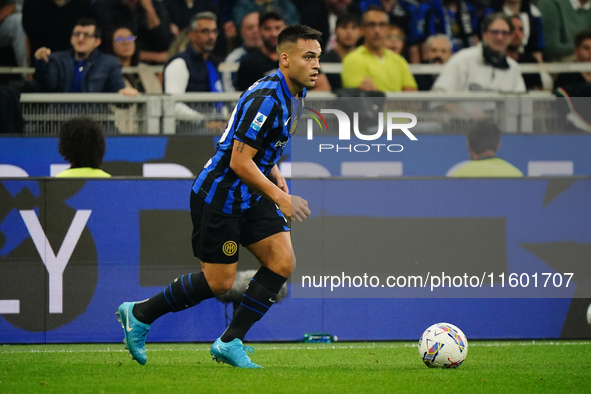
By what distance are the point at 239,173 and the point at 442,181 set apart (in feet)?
10.5

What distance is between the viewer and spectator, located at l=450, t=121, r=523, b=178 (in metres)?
9.12

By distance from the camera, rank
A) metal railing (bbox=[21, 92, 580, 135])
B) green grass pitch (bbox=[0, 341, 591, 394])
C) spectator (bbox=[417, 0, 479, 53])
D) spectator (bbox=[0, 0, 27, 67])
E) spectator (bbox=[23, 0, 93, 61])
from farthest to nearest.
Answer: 1. spectator (bbox=[417, 0, 479, 53])
2. spectator (bbox=[0, 0, 27, 67])
3. spectator (bbox=[23, 0, 93, 61])
4. metal railing (bbox=[21, 92, 580, 135])
5. green grass pitch (bbox=[0, 341, 591, 394])

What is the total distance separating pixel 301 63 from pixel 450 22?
7.80 metres

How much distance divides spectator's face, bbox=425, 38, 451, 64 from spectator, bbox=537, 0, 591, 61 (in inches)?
59.9

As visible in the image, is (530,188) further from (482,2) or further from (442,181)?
(482,2)

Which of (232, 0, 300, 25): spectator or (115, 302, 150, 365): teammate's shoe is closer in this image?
(115, 302, 150, 365): teammate's shoe

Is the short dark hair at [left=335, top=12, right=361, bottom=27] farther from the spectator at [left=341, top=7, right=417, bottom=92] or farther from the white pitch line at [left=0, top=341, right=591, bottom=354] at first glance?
the white pitch line at [left=0, top=341, right=591, bottom=354]

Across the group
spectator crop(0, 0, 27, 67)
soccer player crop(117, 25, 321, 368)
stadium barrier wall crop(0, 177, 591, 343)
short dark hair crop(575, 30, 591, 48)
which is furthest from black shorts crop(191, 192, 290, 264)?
short dark hair crop(575, 30, 591, 48)

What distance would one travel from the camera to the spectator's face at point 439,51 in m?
12.6

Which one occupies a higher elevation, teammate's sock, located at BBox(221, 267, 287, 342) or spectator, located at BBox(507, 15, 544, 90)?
spectator, located at BBox(507, 15, 544, 90)

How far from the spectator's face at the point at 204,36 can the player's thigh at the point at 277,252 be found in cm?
536

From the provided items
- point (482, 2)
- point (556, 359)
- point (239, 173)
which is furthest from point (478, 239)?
point (482, 2)

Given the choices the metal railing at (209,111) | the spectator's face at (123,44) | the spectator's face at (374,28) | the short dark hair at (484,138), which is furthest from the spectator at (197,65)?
the short dark hair at (484,138)

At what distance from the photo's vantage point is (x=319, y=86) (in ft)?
36.8
